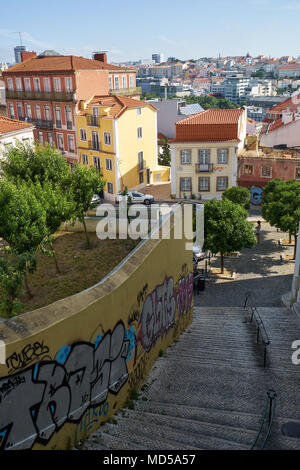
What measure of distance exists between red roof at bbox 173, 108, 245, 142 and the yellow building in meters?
5.17

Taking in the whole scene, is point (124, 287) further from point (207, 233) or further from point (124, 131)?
point (124, 131)

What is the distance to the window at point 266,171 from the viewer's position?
41.2 meters

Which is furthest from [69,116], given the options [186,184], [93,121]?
[186,184]

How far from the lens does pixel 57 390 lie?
795 centimetres

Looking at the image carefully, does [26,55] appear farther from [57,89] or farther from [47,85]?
[57,89]

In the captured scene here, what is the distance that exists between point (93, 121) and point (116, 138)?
3.73 metres

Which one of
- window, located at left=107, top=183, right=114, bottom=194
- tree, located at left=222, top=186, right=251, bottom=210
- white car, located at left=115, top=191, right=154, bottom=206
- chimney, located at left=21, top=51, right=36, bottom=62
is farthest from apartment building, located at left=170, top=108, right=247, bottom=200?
chimney, located at left=21, top=51, right=36, bottom=62

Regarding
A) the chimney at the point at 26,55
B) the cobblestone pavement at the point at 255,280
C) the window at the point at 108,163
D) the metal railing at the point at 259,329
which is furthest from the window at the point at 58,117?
the metal railing at the point at 259,329

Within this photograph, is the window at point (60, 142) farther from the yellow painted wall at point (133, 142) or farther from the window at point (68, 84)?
the yellow painted wall at point (133, 142)

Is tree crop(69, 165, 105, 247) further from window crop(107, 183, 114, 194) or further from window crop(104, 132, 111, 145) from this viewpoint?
window crop(107, 183, 114, 194)

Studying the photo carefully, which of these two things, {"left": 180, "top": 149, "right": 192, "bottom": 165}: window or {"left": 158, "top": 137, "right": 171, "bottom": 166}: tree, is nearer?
{"left": 180, "top": 149, "right": 192, "bottom": 165}: window

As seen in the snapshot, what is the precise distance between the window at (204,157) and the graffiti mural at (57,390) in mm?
32786

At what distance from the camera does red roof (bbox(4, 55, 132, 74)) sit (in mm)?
44144
